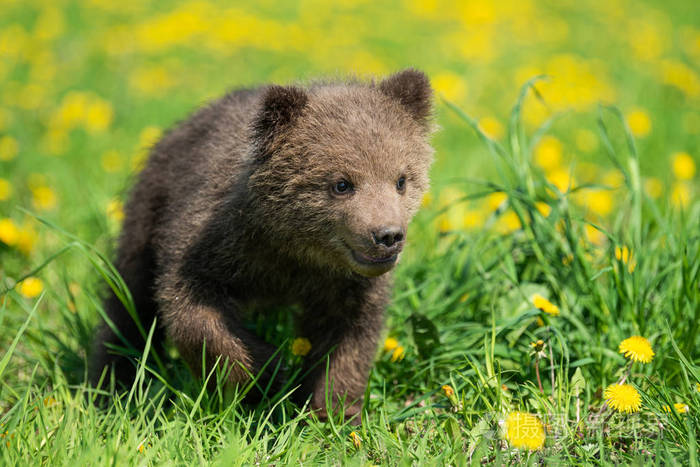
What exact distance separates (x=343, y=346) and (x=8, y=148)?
4.62 meters

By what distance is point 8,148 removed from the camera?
6836 mm

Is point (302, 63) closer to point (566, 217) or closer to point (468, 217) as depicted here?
point (468, 217)

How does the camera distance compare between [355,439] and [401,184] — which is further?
[401,184]

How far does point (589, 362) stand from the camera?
12.1 feet

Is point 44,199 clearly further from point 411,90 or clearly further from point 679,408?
point 679,408

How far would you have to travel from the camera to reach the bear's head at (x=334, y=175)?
3.37 metres

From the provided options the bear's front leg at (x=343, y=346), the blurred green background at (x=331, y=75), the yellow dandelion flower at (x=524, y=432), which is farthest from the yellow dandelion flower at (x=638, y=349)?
the blurred green background at (x=331, y=75)

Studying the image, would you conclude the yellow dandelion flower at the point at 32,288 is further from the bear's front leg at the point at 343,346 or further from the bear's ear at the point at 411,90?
the bear's ear at the point at 411,90

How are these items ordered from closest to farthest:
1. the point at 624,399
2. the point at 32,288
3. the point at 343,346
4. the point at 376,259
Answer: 1. the point at 624,399
2. the point at 376,259
3. the point at 343,346
4. the point at 32,288

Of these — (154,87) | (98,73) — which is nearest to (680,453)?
(154,87)

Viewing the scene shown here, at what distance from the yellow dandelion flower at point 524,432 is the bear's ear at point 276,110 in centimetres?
174

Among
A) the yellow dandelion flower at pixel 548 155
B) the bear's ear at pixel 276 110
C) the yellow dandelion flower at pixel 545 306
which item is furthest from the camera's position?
the yellow dandelion flower at pixel 548 155

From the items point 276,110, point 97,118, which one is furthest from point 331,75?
point 97,118

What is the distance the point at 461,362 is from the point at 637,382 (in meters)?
0.91
